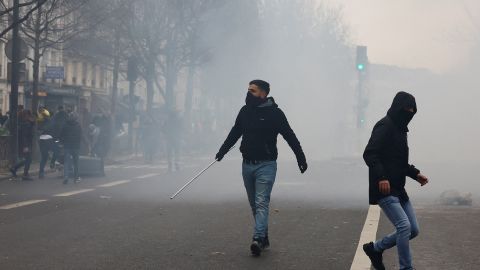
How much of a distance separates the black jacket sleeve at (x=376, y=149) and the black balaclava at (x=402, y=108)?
12 centimetres

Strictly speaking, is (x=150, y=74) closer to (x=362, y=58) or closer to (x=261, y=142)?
(x=362, y=58)

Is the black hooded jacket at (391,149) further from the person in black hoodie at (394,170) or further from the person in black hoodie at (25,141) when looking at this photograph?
the person in black hoodie at (25,141)

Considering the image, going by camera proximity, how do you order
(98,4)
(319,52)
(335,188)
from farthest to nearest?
(319,52) → (98,4) → (335,188)

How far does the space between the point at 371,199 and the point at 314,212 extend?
6121 millimetres

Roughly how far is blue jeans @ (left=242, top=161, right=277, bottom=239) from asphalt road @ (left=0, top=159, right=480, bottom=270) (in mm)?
330

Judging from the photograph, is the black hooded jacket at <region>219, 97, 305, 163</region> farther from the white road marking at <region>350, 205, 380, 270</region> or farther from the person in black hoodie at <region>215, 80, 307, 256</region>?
the white road marking at <region>350, 205, 380, 270</region>

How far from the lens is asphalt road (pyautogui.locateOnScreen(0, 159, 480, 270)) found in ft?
27.8

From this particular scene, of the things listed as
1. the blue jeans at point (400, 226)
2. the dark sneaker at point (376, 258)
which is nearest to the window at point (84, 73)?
the dark sneaker at point (376, 258)

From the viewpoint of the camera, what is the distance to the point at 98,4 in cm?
3147

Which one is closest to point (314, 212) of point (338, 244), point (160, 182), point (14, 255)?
point (338, 244)

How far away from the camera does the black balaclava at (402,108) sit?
290 inches

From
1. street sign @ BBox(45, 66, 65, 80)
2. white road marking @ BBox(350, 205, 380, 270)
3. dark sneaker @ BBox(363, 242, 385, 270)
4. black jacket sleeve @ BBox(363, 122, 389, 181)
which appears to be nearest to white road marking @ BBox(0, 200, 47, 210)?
white road marking @ BBox(350, 205, 380, 270)

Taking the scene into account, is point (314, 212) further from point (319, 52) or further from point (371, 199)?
point (319, 52)

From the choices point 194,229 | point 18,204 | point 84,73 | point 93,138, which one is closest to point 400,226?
point 194,229
